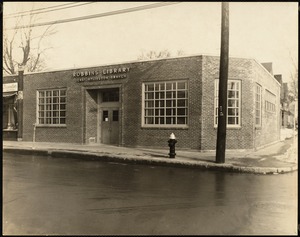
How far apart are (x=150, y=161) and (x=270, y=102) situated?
12.3 m

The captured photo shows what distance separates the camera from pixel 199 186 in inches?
290

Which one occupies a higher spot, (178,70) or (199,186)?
(178,70)

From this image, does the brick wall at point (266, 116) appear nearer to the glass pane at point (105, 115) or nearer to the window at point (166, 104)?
the window at point (166, 104)

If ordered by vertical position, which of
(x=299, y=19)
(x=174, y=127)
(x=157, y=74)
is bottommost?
(x=174, y=127)

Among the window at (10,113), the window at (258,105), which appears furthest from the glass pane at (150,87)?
the window at (10,113)

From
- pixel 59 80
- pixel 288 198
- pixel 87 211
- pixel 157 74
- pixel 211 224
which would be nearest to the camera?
pixel 211 224

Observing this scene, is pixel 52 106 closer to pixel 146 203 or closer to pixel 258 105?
pixel 258 105

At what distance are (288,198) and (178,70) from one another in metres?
9.53

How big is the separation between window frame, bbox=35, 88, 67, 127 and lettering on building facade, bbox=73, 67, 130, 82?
1505mm

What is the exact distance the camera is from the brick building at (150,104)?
1436cm

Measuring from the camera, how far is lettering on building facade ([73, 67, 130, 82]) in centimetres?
1638

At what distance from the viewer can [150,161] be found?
11.3 metres

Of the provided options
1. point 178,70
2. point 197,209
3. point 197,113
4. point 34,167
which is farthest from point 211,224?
point 178,70

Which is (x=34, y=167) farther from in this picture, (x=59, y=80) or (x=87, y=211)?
(x=59, y=80)
